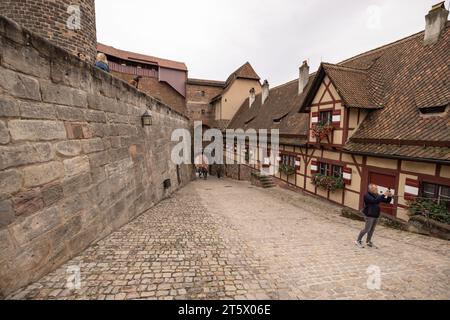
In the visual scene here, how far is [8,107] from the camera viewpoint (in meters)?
2.45

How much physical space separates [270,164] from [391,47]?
854 cm

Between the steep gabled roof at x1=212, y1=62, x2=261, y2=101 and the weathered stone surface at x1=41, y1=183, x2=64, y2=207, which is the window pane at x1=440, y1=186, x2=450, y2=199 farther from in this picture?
the steep gabled roof at x1=212, y1=62, x2=261, y2=101

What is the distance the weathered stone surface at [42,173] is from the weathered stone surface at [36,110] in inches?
23.8

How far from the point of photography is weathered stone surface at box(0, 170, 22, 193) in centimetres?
237

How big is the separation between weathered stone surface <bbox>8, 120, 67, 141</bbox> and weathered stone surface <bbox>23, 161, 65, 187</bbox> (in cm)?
35

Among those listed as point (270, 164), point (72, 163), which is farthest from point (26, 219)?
point (270, 164)

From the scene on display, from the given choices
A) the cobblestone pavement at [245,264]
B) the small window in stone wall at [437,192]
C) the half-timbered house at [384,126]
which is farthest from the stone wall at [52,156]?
the small window in stone wall at [437,192]

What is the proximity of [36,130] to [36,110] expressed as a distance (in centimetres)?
25

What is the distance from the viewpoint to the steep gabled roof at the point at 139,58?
21.8m

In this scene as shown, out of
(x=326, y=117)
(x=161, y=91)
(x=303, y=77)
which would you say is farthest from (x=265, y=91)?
(x=161, y=91)

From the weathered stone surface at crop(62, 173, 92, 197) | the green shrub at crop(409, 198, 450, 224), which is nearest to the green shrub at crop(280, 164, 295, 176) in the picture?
the green shrub at crop(409, 198, 450, 224)

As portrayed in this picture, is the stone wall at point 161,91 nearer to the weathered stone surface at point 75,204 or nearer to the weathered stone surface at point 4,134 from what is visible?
the weathered stone surface at point 75,204

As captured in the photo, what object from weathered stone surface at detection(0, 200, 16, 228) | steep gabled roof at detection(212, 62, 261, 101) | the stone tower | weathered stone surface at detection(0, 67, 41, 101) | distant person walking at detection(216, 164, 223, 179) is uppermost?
steep gabled roof at detection(212, 62, 261, 101)

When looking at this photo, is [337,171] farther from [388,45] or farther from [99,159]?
[99,159]
